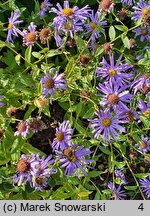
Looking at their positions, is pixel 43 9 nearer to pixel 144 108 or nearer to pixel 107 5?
pixel 107 5

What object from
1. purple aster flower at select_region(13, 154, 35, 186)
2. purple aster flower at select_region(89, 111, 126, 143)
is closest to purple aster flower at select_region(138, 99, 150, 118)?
purple aster flower at select_region(89, 111, 126, 143)

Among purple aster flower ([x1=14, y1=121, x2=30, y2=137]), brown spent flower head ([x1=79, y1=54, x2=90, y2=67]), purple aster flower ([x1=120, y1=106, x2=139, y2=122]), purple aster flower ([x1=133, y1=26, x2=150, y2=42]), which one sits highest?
purple aster flower ([x1=133, y1=26, x2=150, y2=42])

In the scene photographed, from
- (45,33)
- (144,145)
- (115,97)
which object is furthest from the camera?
(144,145)

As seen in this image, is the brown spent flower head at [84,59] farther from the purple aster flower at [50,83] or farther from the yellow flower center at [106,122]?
the yellow flower center at [106,122]

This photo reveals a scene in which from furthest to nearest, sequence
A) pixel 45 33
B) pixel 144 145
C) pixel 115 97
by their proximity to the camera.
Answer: pixel 144 145, pixel 45 33, pixel 115 97

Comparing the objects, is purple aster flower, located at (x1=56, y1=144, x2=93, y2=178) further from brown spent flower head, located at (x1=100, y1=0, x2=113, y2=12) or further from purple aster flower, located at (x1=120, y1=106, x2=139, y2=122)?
brown spent flower head, located at (x1=100, y1=0, x2=113, y2=12)

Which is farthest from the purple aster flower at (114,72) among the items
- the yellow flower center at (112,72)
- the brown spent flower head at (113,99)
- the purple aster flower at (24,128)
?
the purple aster flower at (24,128)

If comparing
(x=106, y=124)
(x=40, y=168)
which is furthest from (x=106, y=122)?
(x=40, y=168)

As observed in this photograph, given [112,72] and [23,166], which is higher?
[112,72]

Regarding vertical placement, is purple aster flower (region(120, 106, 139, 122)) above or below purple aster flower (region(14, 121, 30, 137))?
above
